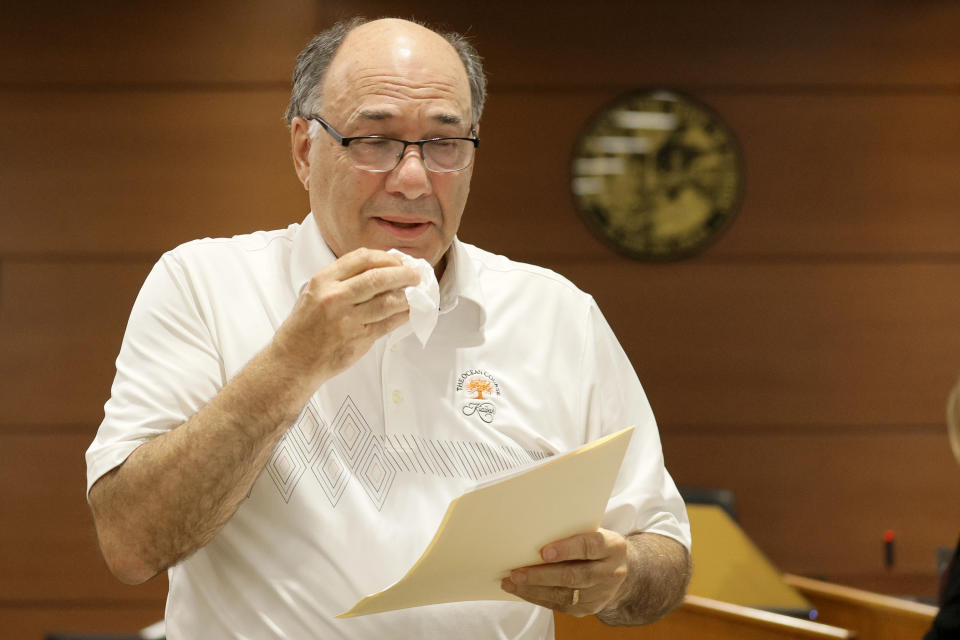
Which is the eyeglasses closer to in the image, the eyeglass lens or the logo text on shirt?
the eyeglass lens

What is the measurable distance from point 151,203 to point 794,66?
9.43 ft

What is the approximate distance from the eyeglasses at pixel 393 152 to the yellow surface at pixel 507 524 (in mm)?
530

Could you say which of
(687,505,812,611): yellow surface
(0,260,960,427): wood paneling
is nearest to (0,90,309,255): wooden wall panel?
(0,260,960,427): wood paneling

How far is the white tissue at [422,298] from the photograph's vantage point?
1.24m

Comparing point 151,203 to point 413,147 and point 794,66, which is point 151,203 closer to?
point 794,66

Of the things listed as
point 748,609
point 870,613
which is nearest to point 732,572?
point 870,613

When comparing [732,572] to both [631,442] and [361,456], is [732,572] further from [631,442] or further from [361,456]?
[361,456]

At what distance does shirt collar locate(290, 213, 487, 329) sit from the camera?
1.47 metres

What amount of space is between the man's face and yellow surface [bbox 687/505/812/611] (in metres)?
1.36

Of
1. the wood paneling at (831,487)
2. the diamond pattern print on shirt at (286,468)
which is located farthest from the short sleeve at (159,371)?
the wood paneling at (831,487)

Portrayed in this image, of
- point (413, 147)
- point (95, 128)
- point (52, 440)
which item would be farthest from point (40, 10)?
point (413, 147)

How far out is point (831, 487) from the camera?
4406mm

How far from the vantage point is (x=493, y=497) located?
1051 mm

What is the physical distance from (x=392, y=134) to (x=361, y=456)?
0.45 metres
